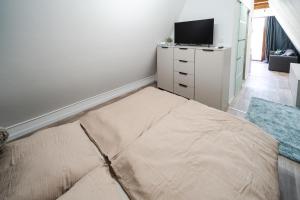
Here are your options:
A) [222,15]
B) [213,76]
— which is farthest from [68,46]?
[222,15]

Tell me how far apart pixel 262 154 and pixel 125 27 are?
2.24 metres

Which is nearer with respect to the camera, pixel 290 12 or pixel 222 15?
pixel 290 12

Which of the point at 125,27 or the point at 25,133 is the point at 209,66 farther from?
the point at 25,133

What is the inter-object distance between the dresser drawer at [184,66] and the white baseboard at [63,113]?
97cm

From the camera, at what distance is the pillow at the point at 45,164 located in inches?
33.3

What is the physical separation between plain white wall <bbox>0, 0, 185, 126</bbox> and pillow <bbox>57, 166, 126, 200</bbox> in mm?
1499

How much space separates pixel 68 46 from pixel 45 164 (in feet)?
4.95

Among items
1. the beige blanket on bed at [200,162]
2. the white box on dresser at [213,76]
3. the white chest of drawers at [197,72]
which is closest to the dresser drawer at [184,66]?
the white chest of drawers at [197,72]

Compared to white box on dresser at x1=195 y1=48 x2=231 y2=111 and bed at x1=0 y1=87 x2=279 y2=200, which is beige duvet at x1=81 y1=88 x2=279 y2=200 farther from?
white box on dresser at x1=195 y1=48 x2=231 y2=111

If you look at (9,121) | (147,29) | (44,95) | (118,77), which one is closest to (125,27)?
(147,29)

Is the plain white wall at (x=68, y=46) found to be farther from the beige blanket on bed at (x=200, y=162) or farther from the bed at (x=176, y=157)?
the beige blanket on bed at (x=200, y=162)

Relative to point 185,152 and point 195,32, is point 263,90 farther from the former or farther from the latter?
point 185,152

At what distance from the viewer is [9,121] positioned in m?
2.17

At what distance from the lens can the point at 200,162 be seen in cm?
100
